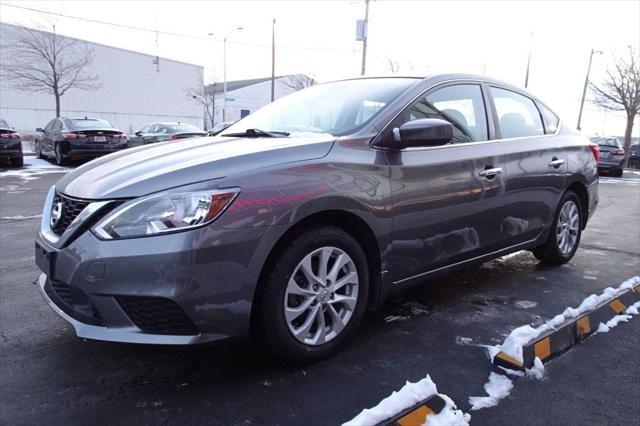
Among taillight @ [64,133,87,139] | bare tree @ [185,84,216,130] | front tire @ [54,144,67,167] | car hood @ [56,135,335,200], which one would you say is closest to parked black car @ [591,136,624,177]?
taillight @ [64,133,87,139]

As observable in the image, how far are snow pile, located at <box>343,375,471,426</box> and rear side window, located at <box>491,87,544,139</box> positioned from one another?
2226 mm

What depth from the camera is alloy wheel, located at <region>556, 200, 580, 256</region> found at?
176 inches

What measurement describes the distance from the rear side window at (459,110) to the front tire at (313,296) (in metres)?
1.00

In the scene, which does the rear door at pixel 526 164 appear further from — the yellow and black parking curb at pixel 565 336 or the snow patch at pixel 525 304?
the yellow and black parking curb at pixel 565 336

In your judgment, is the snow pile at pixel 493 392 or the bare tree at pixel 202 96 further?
the bare tree at pixel 202 96

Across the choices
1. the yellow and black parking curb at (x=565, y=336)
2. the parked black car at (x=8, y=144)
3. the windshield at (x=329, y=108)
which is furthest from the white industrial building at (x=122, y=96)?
the yellow and black parking curb at (x=565, y=336)

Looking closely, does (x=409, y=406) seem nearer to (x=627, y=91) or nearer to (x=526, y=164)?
(x=526, y=164)

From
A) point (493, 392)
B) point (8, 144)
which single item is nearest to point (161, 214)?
point (493, 392)

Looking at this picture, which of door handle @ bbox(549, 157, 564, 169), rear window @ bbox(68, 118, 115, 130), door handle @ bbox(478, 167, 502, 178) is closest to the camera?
door handle @ bbox(478, 167, 502, 178)

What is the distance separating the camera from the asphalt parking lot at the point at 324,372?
2.24 meters

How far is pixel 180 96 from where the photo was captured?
Result: 46312 millimetres

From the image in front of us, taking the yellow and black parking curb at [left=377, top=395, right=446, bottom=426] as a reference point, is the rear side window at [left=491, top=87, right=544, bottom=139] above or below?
above

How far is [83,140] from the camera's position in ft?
44.4

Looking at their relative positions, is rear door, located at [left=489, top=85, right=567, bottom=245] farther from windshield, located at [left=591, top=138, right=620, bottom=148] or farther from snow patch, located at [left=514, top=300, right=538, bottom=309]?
windshield, located at [left=591, top=138, right=620, bottom=148]
